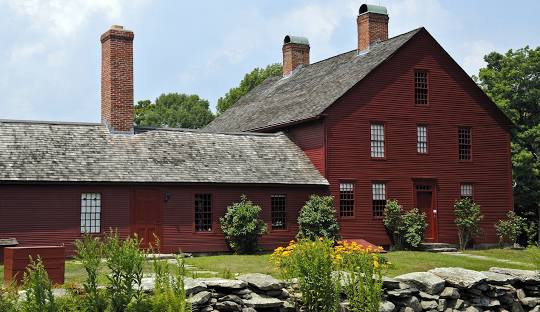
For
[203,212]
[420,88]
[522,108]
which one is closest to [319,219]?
[203,212]

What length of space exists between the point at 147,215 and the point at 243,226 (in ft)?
11.1

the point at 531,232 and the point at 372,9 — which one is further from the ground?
the point at 372,9

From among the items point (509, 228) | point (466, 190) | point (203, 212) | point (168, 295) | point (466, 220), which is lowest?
point (168, 295)

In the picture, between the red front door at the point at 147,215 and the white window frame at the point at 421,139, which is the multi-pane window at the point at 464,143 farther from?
the red front door at the point at 147,215

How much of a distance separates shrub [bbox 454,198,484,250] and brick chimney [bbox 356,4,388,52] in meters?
8.21

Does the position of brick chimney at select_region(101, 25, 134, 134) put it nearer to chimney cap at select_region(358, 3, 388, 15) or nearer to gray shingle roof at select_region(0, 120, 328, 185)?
gray shingle roof at select_region(0, 120, 328, 185)

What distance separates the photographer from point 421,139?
3016 cm

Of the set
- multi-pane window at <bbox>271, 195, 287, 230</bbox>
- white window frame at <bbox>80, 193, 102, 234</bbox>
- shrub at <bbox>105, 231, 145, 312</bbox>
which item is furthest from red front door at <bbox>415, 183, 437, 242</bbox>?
shrub at <bbox>105, 231, 145, 312</bbox>

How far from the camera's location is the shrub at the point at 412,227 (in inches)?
1106

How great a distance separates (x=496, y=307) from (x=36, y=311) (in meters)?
9.09

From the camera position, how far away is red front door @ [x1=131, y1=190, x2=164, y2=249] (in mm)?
24641

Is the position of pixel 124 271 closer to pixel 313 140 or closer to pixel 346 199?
pixel 346 199

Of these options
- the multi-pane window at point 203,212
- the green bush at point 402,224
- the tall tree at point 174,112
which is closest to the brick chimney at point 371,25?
the green bush at point 402,224

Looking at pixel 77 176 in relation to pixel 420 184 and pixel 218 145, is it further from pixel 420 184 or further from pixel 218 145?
pixel 420 184
